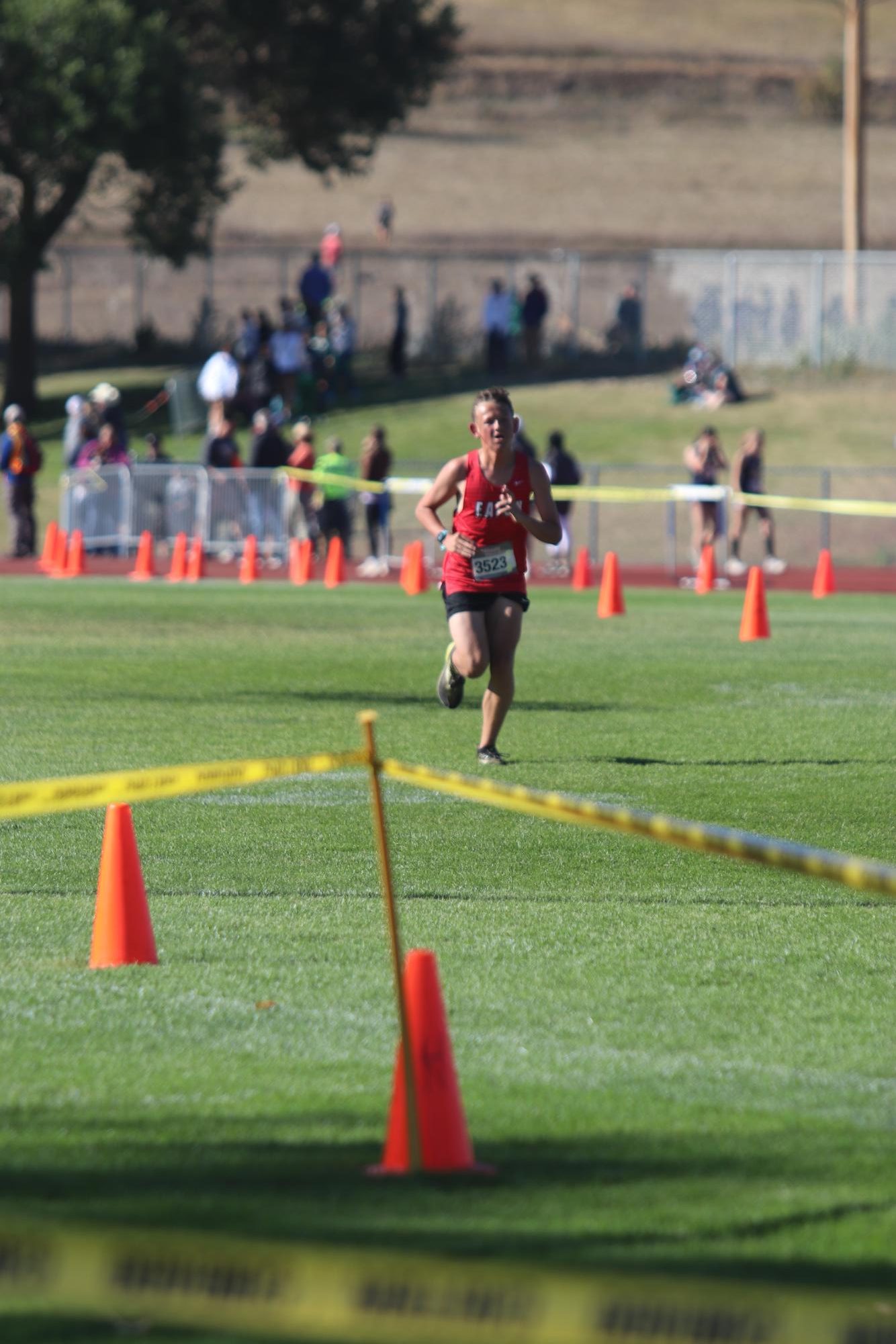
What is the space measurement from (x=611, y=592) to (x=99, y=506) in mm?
10974

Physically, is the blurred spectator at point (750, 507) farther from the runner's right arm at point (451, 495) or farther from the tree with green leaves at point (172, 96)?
the tree with green leaves at point (172, 96)

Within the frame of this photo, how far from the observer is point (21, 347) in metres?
46.8

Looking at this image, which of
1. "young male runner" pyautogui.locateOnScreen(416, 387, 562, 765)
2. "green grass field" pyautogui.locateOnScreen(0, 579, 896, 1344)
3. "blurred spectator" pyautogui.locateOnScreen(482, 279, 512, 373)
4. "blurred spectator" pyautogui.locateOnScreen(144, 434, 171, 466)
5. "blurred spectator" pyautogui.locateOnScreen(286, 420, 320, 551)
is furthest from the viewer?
"blurred spectator" pyautogui.locateOnScreen(482, 279, 512, 373)

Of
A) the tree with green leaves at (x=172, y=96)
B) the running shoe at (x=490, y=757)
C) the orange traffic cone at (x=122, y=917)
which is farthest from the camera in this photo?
the tree with green leaves at (x=172, y=96)

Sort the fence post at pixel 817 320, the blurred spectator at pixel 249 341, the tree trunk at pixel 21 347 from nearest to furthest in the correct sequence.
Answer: the blurred spectator at pixel 249 341 → the fence post at pixel 817 320 → the tree trunk at pixel 21 347

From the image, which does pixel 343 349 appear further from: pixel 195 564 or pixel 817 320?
pixel 195 564

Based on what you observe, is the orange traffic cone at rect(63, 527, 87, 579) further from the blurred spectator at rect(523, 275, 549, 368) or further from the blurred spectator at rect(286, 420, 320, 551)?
the blurred spectator at rect(523, 275, 549, 368)

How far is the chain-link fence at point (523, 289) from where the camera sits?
144 feet

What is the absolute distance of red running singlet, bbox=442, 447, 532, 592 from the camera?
37.4ft

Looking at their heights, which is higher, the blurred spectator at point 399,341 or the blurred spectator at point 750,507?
the blurred spectator at point 399,341

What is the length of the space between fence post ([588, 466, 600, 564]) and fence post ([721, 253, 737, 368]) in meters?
11.7

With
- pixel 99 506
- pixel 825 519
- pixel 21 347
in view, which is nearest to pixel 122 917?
pixel 99 506

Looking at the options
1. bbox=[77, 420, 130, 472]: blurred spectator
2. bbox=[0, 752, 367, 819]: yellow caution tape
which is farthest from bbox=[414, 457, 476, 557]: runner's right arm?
bbox=[77, 420, 130, 472]: blurred spectator

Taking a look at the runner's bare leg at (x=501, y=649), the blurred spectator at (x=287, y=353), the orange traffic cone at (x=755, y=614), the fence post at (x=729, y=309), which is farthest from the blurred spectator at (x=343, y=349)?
the runner's bare leg at (x=501, y=649)
